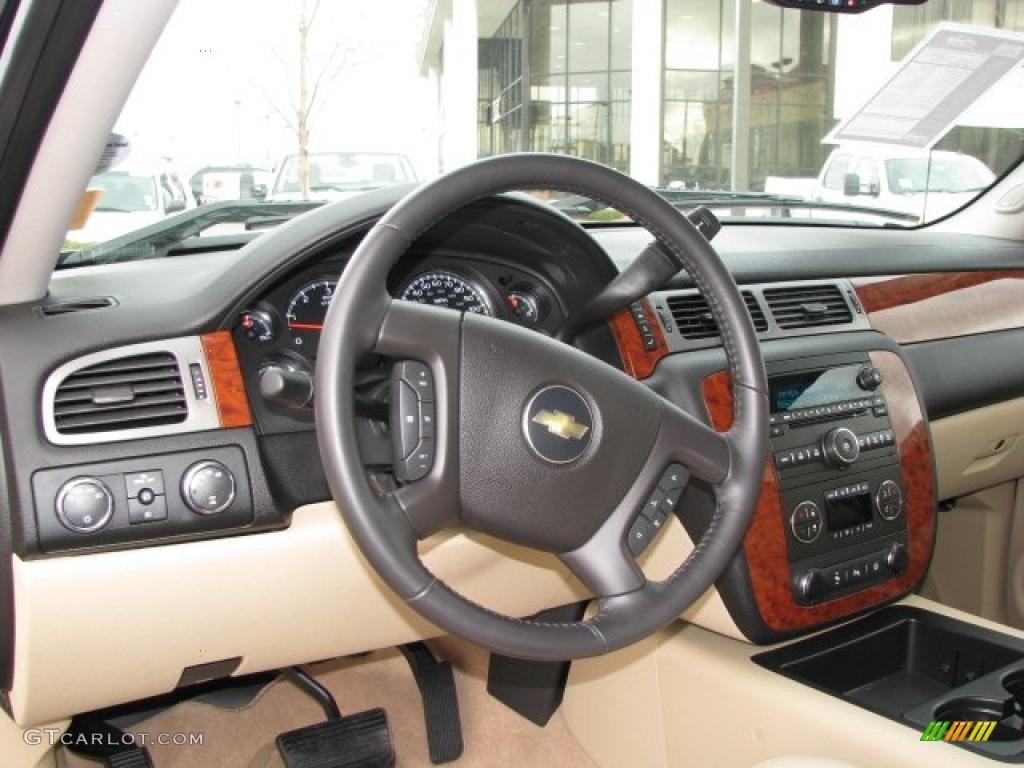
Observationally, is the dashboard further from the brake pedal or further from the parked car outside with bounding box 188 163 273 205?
the brake pedal

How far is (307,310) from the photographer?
1.81 m

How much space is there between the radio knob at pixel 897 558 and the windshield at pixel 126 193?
5.23 feet

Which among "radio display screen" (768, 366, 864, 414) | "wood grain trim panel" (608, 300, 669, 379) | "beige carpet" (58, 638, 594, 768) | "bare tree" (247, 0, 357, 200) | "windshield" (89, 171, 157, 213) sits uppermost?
"bare tree" (247, 0, 357, 200)

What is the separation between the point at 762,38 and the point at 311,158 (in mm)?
2207

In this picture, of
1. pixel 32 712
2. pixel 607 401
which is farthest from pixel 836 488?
pixel 32 712

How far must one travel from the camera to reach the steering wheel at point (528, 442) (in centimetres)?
122

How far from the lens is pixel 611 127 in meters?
3.11

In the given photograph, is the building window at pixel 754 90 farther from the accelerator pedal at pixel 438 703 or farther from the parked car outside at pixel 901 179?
the accelerator pedal at pixel 438 703

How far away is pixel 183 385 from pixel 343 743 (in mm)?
1127

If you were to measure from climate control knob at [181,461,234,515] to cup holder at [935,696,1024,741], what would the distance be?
1191mm

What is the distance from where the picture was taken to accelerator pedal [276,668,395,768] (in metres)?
2.32

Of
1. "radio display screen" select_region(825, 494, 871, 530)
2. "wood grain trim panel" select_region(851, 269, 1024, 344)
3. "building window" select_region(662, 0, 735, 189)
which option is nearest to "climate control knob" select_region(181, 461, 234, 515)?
"radio display screen" select_region(825, 494, 871, 530)

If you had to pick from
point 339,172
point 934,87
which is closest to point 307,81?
point 339,172

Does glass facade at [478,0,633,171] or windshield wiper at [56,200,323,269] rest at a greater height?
glass facade at [478,0,633,171]
